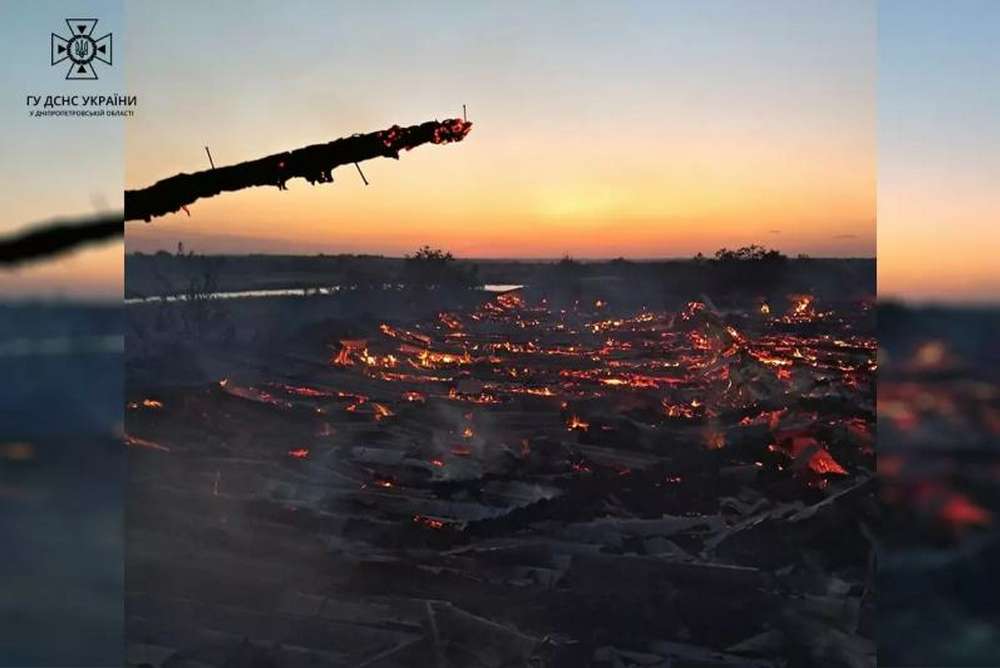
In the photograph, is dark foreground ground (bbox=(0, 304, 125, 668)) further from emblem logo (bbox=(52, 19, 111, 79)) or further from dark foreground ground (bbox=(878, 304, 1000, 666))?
dark foreground ground (bbox=(878, 304, 1000, 666))

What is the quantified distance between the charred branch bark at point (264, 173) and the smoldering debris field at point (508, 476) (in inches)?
14.5


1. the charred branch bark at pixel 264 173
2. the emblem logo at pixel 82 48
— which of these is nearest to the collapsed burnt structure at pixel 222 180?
the charred branch bark at pixel 264 173

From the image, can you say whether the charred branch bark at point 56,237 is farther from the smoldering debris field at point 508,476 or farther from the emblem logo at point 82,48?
the emblem logo at point 82,48

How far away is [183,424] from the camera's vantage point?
128 inches

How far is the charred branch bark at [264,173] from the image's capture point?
318 cm

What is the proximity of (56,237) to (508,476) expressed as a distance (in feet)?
6.05

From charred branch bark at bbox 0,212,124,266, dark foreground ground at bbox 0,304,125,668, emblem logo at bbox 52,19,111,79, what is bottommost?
dark foreground ground at bbox 0,304,125,668

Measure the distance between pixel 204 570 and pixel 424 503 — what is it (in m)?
0.83

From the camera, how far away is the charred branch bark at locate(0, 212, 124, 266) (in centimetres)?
324

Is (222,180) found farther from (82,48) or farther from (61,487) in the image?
(61,487)

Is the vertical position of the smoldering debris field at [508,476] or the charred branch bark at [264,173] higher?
the charred branch bark at [264,173]

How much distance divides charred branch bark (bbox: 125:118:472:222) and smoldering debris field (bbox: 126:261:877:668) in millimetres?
368

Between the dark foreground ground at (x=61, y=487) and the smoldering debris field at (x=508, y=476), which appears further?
the dark foreground ground at (x=61, y=487)

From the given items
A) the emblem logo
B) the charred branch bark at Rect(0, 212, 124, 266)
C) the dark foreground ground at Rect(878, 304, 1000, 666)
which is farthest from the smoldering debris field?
the emblem logo
